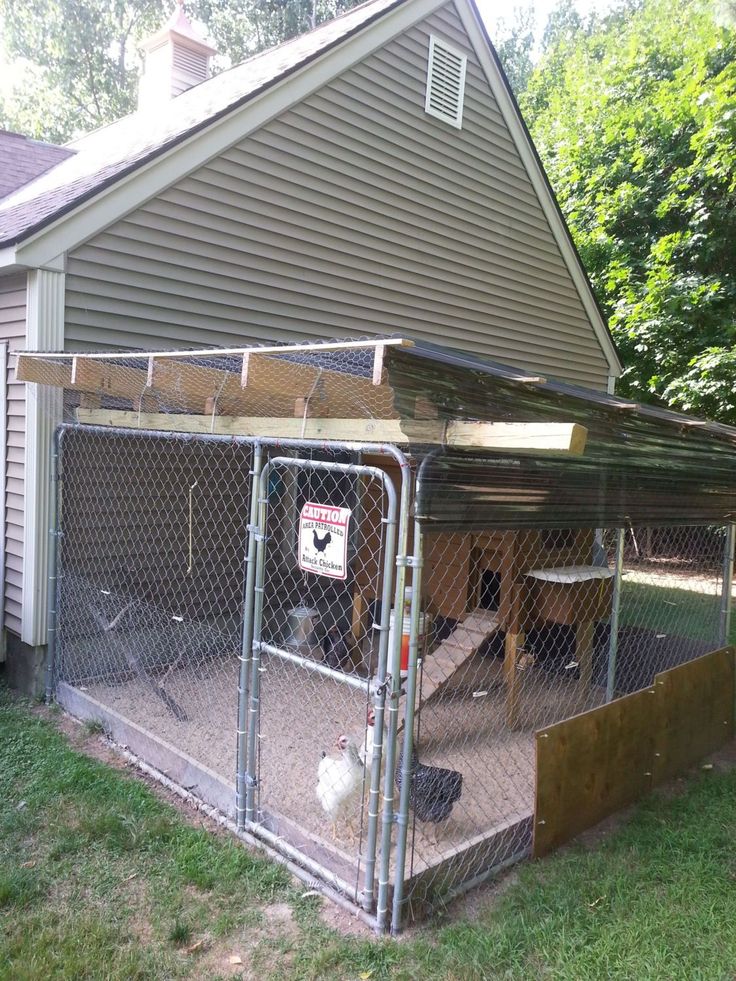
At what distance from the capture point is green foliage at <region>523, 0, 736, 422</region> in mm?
12000

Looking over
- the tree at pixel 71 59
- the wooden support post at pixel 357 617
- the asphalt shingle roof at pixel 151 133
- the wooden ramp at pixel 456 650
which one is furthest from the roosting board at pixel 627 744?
the tree at pixel 71 59

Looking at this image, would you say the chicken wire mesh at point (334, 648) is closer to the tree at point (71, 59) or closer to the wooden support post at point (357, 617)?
the wooden support post at point (357, 617)

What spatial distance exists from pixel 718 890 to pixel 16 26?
33163mm

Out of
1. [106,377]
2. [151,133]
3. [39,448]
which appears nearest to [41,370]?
[106,377]

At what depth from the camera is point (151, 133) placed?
23.3ft

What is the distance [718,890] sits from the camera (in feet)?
11.0

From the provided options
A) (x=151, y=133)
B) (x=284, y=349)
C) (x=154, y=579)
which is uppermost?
(x=151, y=133)

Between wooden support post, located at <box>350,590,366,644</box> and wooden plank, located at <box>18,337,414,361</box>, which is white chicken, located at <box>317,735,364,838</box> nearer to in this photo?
wooden plank, located at <box>18,337,414,361</box>

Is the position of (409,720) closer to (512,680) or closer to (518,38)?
(512,680)

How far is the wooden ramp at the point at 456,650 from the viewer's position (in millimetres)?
4922

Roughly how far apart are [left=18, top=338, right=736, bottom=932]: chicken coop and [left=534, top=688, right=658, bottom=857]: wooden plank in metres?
0.02

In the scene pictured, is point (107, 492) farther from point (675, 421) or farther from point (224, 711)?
point (675, 421)

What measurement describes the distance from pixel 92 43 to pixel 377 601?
96.9 ft

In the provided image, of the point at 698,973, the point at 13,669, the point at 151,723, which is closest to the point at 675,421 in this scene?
the point at 698,973
